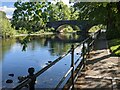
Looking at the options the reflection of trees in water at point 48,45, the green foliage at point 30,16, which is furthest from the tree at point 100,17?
the green foliage at point 30,16

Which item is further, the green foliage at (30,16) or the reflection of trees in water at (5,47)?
the reflection of trees in water at (5,47)

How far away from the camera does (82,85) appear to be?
256 inches

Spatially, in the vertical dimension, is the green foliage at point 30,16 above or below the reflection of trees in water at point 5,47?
above

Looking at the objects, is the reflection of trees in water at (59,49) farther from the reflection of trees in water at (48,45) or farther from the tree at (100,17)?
the tree at (100,17)

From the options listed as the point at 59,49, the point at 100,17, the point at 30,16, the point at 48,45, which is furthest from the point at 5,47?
the point at 30,16

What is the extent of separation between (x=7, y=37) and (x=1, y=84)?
57.7 meters

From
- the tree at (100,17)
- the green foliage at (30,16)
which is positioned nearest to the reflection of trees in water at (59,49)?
the tree at (100,17)

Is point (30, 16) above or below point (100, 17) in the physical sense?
below

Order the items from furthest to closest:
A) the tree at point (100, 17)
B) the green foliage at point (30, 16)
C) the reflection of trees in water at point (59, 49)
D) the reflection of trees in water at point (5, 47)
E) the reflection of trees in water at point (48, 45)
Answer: the reflection of trees in water at point (48, 45)
the reflection of trees in water at point (5, 47)
the reflection of trees in water at point (59, 49)
the tree at point (100, 17)
the green foliage at point (30, 16)

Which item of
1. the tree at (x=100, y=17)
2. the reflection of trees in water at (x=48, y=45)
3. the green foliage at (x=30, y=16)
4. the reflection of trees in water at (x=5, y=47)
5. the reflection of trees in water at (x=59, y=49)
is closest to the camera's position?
the green foliage at (x=30, y=16)

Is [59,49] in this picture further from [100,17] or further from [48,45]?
[100,17]

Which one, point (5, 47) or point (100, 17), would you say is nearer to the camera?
point (100, 17)

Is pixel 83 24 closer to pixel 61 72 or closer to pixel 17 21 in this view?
pixel 61 72

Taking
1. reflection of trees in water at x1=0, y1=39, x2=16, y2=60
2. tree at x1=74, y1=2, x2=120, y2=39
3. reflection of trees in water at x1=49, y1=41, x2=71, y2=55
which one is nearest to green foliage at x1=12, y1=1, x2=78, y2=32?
tree at x1=74, y1=2, x2=120, y2=39
